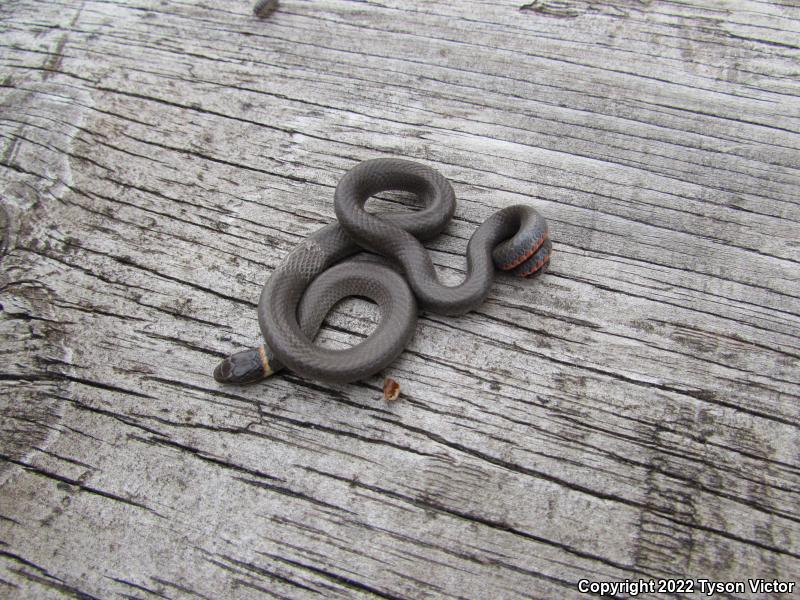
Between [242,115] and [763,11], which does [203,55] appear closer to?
[242,115]

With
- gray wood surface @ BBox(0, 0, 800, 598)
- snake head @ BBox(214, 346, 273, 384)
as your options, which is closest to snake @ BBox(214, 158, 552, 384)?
snake head @ BBox(214, 346, 273, 384)

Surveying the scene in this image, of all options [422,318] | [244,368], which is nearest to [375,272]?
[422,318]

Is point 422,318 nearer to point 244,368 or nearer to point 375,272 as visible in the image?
point 375,272

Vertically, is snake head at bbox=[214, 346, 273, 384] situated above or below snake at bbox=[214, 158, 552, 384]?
below

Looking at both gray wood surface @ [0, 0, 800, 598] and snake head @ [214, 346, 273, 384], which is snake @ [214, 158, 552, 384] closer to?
snake head @ [214, 346, 273, 384]

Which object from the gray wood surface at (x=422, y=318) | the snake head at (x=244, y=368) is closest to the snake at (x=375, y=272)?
the snake head at (x=244, y=368)
